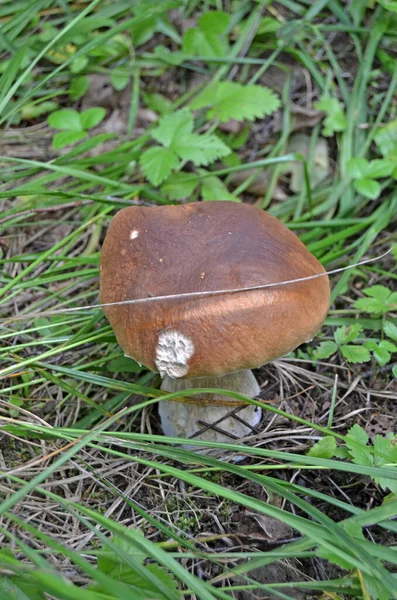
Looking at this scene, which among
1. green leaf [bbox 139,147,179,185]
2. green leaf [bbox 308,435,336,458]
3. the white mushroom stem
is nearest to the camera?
green leaf [bbox 308,435,336,458]

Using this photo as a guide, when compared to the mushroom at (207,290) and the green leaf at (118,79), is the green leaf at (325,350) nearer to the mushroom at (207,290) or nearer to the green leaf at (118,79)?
the mushroom at (207,290)

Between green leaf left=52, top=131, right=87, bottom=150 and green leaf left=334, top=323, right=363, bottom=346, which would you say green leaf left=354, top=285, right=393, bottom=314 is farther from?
green leaf left=52, top=131, right=87, bottom=150

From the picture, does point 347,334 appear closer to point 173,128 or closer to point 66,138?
point 173,128

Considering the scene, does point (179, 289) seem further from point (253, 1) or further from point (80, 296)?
point (253, 1)

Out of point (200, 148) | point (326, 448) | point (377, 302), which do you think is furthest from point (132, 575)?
point (200, 148)

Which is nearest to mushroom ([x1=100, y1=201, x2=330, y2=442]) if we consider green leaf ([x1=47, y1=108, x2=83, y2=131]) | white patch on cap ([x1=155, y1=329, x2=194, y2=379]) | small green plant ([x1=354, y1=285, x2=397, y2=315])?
white patch on cap ([x1=155, y1=329, x2=194, y2=379])

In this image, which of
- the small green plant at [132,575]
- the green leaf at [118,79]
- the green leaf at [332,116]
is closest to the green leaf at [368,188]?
the green leaf at [332,116]

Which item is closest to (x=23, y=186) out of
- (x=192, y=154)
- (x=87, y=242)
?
(x=87, y=242)

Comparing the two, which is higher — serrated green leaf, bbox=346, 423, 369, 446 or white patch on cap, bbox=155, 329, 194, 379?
white patch on cap, bbox=155, 329, 194, 379
